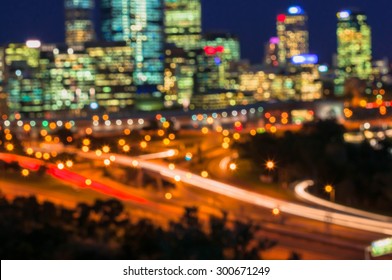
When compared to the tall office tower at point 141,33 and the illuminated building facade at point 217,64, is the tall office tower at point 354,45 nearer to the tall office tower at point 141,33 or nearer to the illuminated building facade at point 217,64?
the illuminated building facade at point 217,64

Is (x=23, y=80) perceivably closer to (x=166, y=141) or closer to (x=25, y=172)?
(x=166, y=141)

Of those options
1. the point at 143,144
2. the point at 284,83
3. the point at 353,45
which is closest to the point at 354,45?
the point at 353,45

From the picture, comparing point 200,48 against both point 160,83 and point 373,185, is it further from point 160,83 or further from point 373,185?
point 373,185

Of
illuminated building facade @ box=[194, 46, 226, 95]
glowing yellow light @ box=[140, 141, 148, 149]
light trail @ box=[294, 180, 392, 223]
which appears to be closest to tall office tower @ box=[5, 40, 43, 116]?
illuminated building facade @ box=[194, 46, 226, 95]

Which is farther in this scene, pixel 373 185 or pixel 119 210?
pixel 373 185

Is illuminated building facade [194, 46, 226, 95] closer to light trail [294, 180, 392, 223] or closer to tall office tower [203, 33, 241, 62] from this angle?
tall office tower [203, 33, 241, 62]

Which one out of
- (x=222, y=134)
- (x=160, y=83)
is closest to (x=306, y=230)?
(x=222, y=134)
